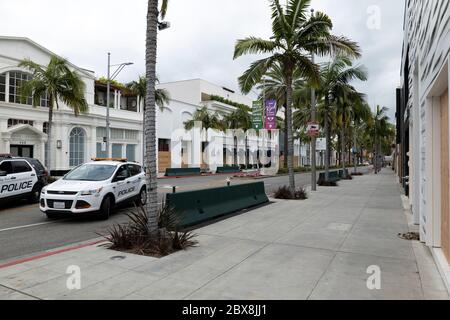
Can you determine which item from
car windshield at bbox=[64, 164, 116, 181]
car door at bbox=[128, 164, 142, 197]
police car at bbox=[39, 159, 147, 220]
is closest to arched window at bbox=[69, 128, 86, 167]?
car door at bbox=[128, 164, 142, 197]

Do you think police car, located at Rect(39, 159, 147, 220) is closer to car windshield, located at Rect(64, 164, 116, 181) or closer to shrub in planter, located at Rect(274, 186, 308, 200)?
car windshield, located at Rect(64, 164, 116, 181)

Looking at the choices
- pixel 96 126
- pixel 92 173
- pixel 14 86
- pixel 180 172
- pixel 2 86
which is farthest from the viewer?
pixel 180 172

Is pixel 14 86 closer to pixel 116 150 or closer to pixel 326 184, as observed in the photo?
pixel 116 150

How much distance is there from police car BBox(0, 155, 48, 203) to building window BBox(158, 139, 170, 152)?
27.4m

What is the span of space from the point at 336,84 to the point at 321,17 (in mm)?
10646

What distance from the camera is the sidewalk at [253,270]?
14.9 feet

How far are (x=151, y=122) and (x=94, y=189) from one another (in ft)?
12.6

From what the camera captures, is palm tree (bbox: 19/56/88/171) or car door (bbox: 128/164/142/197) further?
palm tree (bbox: 19/56/88/171)

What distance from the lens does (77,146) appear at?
31469mm

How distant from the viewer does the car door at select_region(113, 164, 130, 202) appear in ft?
35.6

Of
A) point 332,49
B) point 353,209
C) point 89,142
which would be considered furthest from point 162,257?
point 89,142

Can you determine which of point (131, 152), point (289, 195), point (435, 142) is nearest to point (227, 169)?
point (131, 152)

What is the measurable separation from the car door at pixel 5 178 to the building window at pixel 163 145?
28919mm

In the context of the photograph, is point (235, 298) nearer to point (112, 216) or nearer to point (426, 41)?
point (426, 41)
